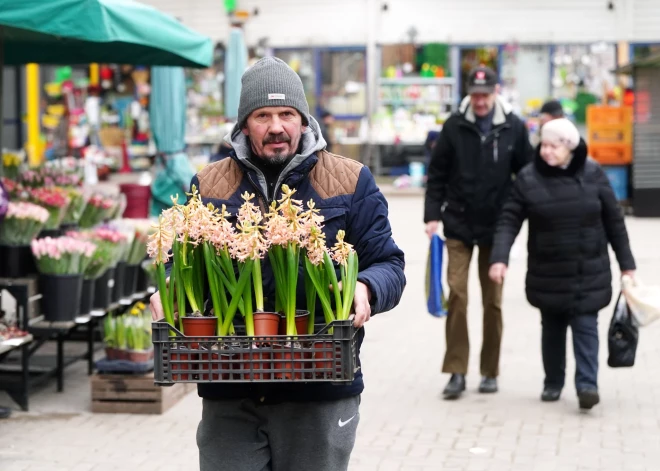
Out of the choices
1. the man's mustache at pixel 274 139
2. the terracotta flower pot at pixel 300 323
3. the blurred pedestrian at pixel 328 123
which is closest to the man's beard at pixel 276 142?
the man's mustache at pixel 274 139

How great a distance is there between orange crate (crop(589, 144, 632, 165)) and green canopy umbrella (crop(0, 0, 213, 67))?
11085 millimetres

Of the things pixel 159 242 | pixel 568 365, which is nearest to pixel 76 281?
pixel 568 365

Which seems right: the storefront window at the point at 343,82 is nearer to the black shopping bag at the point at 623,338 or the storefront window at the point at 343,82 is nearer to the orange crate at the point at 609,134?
the orange crate at the point at 609,134

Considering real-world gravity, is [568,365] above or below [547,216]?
below

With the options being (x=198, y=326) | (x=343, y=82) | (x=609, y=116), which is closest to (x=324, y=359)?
(x=198, y=326)

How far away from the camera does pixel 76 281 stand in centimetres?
785

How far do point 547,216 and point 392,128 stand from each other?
63.7 ft

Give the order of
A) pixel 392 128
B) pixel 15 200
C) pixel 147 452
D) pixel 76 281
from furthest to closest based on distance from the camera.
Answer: pixel 392 128
pixel 15 200
pixel 76 281
pixel 147 452

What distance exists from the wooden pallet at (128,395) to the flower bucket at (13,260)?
0.88 m

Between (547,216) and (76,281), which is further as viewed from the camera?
(76,281)

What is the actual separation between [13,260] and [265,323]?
4.71 metres

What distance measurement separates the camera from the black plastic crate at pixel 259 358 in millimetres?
3346

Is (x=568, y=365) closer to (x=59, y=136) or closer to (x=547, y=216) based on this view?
(x=547, y=216)

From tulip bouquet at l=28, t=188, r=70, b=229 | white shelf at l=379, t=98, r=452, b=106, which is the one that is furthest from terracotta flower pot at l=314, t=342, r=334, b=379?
white shelf at l=379, t=98, r=452, b=106
